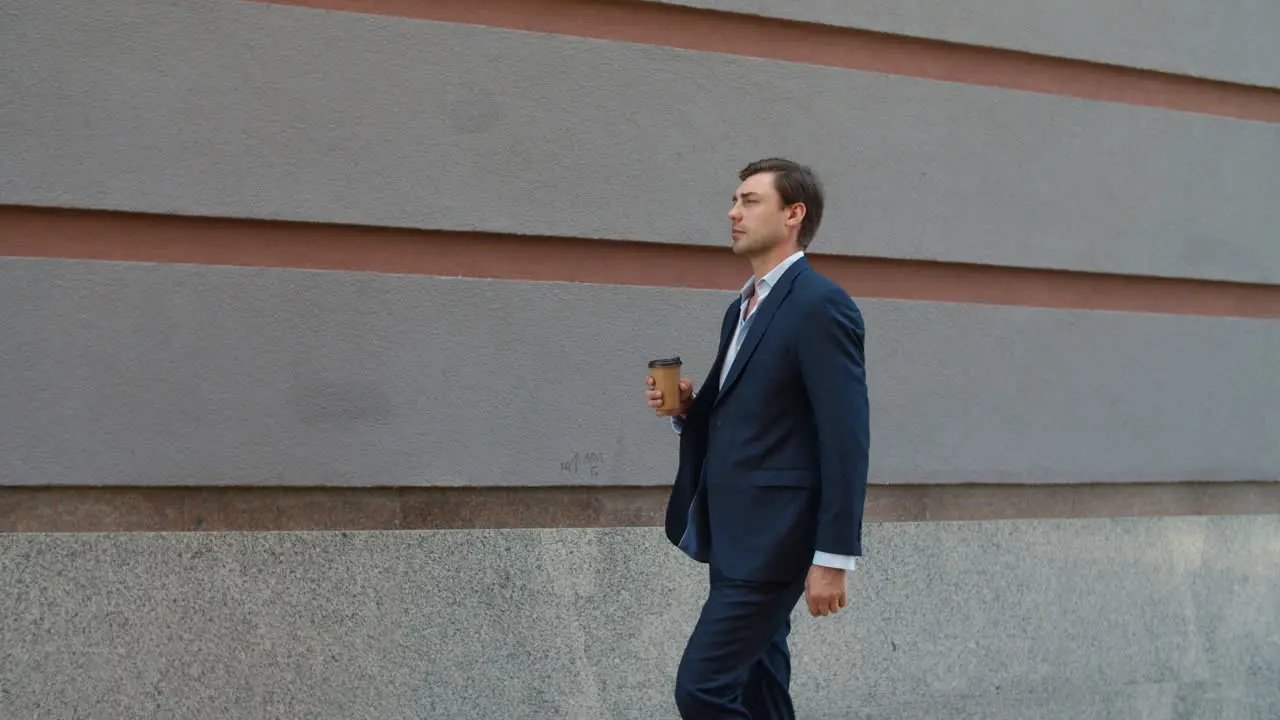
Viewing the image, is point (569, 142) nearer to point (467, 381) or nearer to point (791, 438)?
point (467, 381)

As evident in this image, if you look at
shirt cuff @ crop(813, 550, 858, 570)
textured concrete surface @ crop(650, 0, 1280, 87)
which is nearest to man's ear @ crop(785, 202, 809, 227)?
shirt cuff @ crop(813, 550, 858, 570)

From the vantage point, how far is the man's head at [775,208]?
3604mm

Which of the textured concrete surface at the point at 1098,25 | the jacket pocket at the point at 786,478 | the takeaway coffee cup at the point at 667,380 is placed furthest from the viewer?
the textured concrete surface at the point at 1098,25

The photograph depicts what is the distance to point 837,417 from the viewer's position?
3.31m

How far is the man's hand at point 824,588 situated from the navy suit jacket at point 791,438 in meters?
0.06

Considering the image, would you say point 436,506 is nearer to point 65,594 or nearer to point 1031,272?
point 65,594

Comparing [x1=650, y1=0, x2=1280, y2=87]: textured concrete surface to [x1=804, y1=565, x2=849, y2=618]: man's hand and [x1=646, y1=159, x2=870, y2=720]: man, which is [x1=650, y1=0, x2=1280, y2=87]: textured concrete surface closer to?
[x1=646, y1=159, x2=870, y2=720]: man

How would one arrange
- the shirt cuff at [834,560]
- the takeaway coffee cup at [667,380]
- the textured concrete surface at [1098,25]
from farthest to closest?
the textured concrete surface at [1098,25] < the takeaway coffee cup at [667,380] < the shirt cuff at [834,560]

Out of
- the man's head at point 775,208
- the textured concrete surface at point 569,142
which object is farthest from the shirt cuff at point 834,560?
the textured concrete surface at point 569,142

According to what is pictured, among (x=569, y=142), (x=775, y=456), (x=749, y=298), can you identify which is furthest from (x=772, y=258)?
(x=569, y=142)

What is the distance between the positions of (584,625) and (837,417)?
195 centimetres

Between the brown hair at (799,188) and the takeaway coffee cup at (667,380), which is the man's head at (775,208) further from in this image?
the takeaway coffee cup at (667,380)

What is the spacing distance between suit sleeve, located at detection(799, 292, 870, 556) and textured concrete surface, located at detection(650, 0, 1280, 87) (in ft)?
7.07

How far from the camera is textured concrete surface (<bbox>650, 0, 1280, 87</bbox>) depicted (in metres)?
5.43
